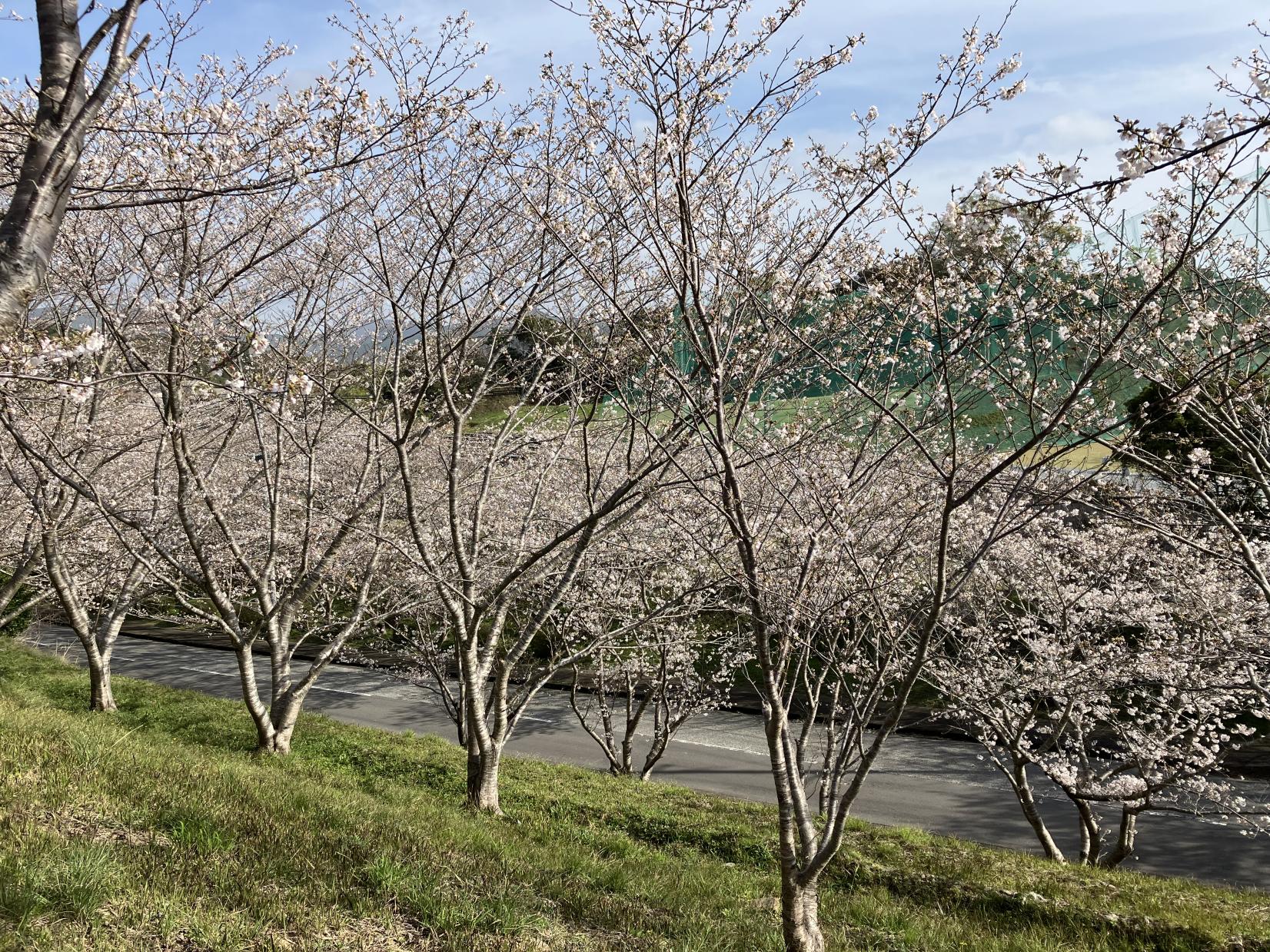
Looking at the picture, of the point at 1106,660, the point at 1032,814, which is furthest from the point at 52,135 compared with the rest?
the point at 1032,814

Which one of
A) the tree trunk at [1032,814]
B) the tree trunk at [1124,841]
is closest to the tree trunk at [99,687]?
the tree trunk at [1032,814]

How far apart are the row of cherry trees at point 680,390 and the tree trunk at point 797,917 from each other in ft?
0.08

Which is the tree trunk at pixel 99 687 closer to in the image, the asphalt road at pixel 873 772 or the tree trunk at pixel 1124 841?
the asphalt road at pixel 873 772

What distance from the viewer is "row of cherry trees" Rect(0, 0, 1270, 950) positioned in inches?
180

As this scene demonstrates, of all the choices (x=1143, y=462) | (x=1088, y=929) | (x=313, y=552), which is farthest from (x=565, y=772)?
(x=1143, y=462)

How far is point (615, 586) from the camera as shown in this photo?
12805mm

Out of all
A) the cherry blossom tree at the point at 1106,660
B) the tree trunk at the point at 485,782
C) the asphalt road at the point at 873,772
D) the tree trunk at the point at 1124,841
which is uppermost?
the cherry blossom tree at the point at 1106,660

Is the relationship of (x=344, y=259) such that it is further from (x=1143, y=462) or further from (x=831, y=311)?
(x=1143, y=462)

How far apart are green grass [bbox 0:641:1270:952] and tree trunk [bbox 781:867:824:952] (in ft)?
0.81

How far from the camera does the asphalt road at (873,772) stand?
11.9 m

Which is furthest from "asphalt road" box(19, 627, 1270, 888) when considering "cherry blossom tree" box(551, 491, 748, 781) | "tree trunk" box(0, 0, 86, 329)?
"tree trunk" box(0, 0, 86, 329)

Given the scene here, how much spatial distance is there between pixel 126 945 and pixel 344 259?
6681mm

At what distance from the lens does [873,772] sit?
49.7 feet

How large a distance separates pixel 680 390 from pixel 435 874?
3267mm
